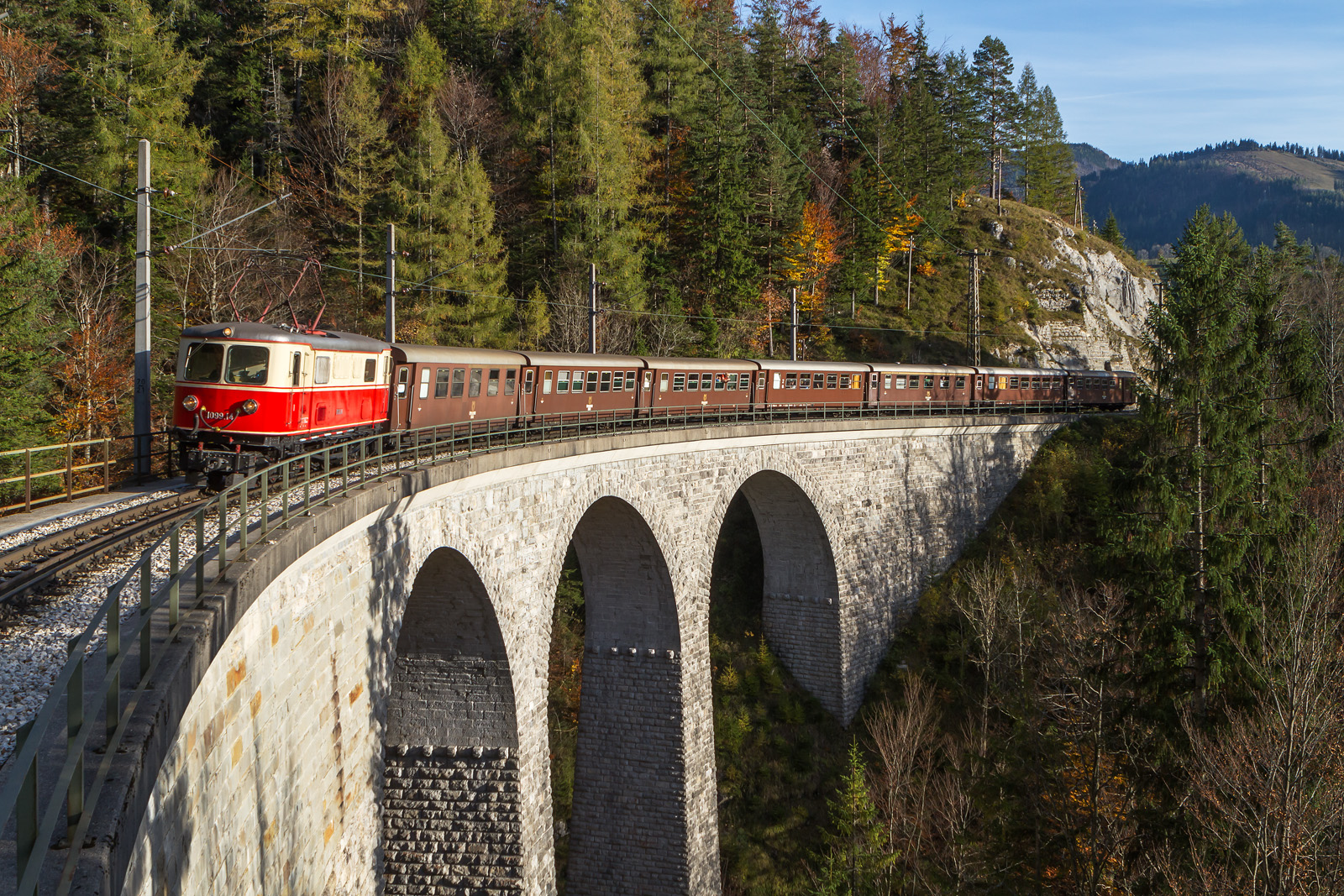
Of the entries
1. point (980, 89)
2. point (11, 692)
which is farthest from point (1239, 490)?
point (980, 89)

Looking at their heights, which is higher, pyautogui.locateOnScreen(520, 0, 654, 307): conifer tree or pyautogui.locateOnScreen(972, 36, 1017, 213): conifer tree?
pyautogui.locateOnScreen(972, 36, 1017, 213): conifer tree

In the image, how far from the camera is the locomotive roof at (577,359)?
22.1m

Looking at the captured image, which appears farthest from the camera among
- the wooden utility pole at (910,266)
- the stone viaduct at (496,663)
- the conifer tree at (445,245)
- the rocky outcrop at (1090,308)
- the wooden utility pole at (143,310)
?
the rocky outcrop at (1090,308)

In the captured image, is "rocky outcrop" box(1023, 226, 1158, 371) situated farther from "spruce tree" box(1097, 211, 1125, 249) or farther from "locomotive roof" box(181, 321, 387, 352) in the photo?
"locomotive roof" box(181, 321, 387, 352)

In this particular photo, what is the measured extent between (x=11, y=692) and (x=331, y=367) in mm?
10159

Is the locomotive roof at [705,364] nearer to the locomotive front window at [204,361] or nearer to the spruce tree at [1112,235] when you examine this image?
the locomotive front window at [204,361]

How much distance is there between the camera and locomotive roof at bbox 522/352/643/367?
72.4 ft

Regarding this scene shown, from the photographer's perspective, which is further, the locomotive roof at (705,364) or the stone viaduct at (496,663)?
the locomotive roof at (705,364)

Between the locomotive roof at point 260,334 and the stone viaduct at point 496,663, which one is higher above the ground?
the locomotive roof at point 260,334

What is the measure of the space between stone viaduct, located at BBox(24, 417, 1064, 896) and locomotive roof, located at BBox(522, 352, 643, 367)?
3637mm

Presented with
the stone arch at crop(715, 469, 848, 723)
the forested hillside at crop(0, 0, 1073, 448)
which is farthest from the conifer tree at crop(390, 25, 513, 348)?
the stone arch at crop(715, 469, 848, 723)

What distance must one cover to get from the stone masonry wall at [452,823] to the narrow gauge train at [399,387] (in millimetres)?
5773

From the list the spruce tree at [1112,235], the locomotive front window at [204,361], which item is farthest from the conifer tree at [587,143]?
the spruce tree at [1112,235]

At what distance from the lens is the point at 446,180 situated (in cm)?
3397
